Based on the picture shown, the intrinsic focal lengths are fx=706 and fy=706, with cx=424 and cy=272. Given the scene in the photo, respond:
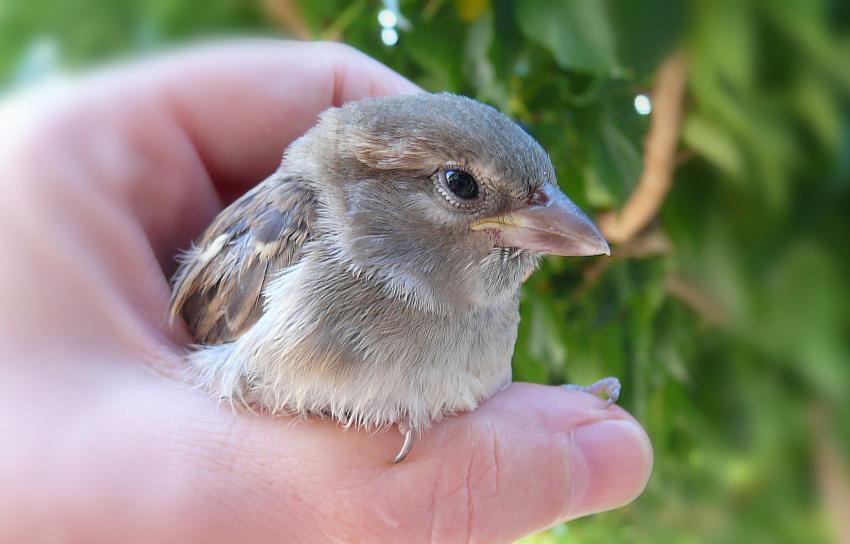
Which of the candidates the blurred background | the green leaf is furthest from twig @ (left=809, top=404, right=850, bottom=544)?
the green leaf

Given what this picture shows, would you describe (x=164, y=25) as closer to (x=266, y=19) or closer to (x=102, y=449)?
(x=266, y=19)

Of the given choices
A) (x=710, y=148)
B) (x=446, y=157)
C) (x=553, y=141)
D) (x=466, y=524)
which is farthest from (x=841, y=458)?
(x=446, y=157)

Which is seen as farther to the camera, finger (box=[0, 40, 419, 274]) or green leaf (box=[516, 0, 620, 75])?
green leaf (box=[516, 0, 620, 75])

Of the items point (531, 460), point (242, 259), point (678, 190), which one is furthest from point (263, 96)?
point (678, 190)

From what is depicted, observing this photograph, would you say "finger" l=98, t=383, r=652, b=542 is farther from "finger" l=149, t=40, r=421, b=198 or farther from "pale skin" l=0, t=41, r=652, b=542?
"finger" l=149, t=40, r=421, b=198

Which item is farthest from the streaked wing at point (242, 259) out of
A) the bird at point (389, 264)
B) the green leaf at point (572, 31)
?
the green leaf at point (572, 31)

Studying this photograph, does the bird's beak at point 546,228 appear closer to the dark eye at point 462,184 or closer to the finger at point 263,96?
the dark eye at point 462,184
